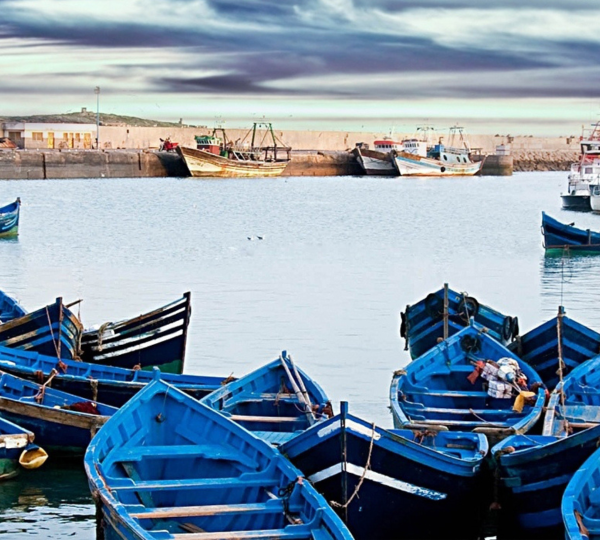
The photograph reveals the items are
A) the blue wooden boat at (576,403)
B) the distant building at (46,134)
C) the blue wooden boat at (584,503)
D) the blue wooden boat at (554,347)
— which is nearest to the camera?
the blue wooden boat at (584,503)

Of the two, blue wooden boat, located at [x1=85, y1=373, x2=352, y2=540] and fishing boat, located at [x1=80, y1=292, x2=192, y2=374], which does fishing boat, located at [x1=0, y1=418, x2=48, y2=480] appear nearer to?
blue wooden boat, located at [x1=85, y1=373, x2=352, y2=540]

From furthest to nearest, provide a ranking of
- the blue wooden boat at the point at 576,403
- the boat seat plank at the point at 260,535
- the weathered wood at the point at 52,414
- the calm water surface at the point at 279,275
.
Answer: the calm water surface at the point at 279,275 < the weathered wood at the point at 52,414 < the blue wooden boat at the point at 576,403 < the boat seat plank at the point at 260,535

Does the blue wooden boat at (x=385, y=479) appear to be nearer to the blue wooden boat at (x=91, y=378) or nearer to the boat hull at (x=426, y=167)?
the blue wooden boat at (x=91, y=378)

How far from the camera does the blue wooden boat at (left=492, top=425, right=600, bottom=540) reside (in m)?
9.38

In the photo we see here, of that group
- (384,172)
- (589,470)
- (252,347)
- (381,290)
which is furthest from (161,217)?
(384,172)

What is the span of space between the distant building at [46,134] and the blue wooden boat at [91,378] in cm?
9927

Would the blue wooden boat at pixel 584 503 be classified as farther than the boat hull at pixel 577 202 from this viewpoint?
No

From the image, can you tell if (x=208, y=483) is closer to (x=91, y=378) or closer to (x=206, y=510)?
(x=206, y=510)

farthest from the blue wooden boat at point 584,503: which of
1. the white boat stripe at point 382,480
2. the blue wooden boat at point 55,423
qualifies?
the blue wooden boat at point 55,423

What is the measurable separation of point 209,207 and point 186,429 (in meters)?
54.2

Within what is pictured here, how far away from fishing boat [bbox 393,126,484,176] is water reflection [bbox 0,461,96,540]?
334 ft

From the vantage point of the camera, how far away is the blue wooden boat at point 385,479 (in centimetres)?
928

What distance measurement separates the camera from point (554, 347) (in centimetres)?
1541

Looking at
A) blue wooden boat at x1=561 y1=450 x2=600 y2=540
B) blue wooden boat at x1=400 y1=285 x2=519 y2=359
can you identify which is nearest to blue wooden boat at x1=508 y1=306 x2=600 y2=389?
blue wooden boat at x1=400 y1=285 x2=519 y2=359
